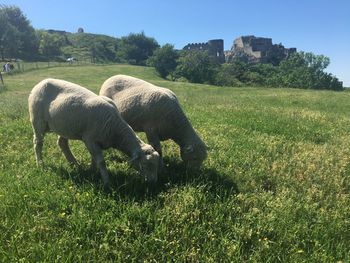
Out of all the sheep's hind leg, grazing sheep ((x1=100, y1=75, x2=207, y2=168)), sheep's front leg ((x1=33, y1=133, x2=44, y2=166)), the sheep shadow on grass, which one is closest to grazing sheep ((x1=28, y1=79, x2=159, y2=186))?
the sheep shadow on grass

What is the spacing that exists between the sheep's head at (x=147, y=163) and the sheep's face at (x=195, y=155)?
134cm

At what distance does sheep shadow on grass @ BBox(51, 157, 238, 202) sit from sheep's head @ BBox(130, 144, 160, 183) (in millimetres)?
170

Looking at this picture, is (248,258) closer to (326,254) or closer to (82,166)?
(326,254)

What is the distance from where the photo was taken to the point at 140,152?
26.4 ft

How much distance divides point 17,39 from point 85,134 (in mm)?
107634

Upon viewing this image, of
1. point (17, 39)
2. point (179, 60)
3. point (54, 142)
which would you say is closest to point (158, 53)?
point (179, 60)

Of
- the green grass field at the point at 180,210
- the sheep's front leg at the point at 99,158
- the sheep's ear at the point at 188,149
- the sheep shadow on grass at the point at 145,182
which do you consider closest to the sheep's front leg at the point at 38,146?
the green grass field at the point at 180,210

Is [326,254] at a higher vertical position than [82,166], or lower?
lower

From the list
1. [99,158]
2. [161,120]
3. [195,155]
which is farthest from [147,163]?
[161,120]

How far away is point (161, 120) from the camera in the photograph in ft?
30.9

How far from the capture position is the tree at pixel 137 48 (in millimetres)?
147250

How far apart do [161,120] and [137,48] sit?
472 feet

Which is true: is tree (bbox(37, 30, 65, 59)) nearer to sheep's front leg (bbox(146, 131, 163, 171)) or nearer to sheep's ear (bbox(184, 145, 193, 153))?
sheep's front leg (bbox(146, 131, 163, 171))

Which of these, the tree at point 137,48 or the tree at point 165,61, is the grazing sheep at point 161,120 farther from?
the tree at point 137,48
